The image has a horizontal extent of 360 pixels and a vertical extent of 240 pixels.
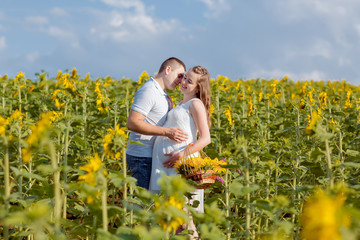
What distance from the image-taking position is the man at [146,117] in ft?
12.6

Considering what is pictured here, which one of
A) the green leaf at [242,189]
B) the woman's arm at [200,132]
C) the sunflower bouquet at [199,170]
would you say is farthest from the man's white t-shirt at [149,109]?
the green leaf at [242,189]

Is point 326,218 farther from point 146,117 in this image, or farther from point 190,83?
point 146,117

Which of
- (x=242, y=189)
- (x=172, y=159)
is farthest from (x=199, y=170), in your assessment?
(x=242, y=189)

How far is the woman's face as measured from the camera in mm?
3836

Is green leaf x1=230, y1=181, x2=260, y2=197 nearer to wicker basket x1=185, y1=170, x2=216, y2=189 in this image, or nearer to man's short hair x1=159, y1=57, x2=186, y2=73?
wicker basket x1=185, y1=170, x2=216, y2=189

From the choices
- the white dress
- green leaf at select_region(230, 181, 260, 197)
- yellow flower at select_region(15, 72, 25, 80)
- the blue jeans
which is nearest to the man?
the blue jeans

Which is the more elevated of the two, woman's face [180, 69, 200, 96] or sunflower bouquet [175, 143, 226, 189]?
woman's face [180, 69, 200, 96]

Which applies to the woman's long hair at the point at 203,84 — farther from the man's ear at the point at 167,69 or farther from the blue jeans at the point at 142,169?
the blue jeans at the point at 142,169

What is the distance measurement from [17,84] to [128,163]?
3.54m

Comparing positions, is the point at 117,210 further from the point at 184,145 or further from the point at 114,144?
the point at 184,145

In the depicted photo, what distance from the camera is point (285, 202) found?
6.45 feet

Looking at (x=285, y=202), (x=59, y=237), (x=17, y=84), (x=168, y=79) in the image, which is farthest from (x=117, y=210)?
(x=17, y=84)

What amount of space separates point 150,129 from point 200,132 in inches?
16.5

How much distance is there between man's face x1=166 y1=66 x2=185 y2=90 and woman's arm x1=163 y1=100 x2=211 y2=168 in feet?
1.54
